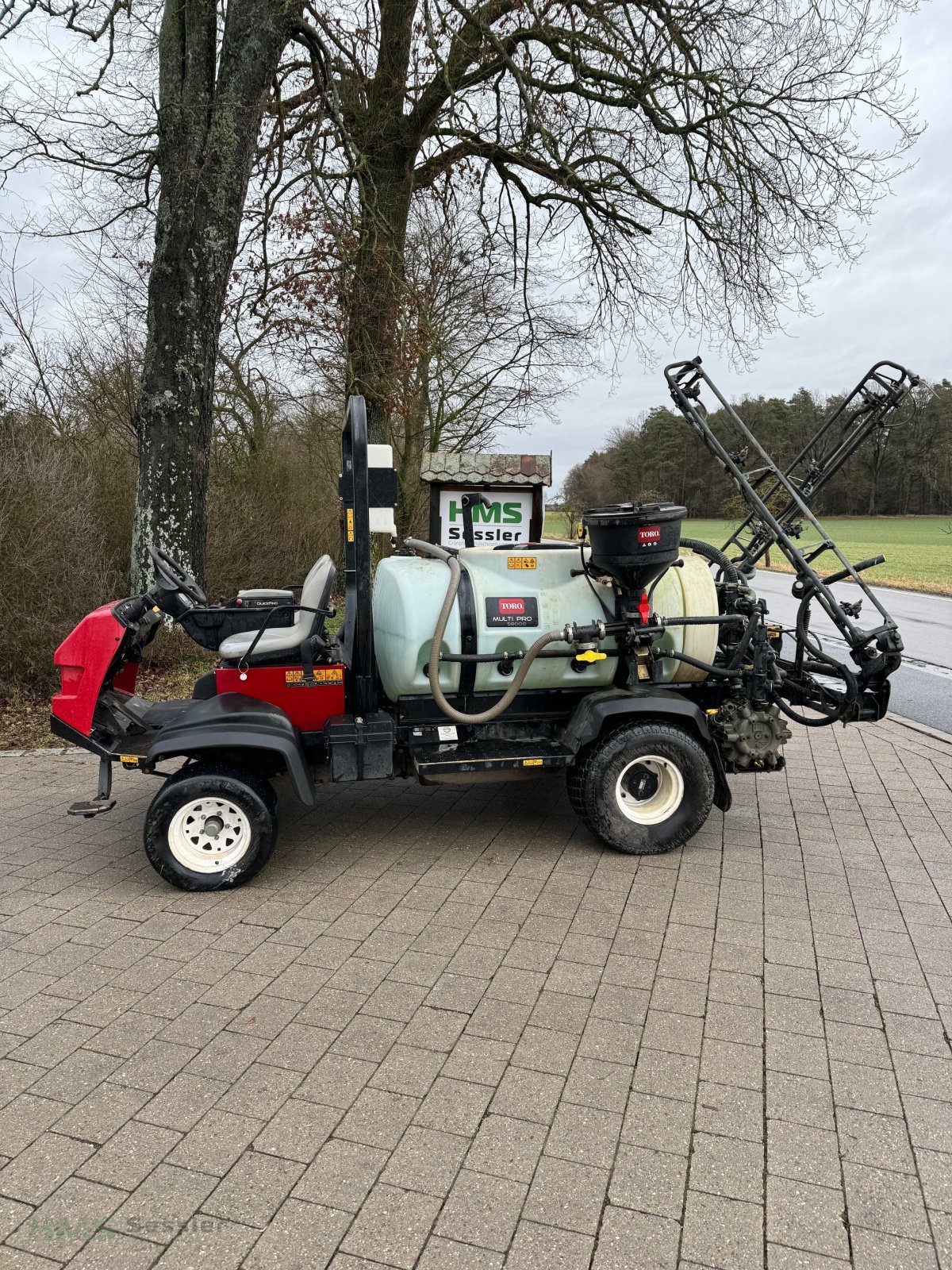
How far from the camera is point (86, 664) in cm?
450

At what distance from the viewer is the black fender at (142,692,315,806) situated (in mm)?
4145

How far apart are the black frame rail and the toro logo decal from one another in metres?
1.47

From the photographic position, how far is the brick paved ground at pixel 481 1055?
2.28m

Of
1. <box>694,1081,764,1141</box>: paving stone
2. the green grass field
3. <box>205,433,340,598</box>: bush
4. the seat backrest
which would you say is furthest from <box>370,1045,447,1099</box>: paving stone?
<box>205,433,340,598</box>: bush

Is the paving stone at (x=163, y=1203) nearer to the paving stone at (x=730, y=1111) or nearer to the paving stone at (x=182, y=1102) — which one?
the paving stone at (x=182, y=1102)

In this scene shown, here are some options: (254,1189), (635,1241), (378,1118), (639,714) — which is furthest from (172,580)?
(635,1241)

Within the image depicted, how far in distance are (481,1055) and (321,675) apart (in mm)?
2195

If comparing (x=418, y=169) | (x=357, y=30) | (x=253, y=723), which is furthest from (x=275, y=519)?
(x=253, y=723)

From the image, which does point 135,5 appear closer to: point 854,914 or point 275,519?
point 275,519

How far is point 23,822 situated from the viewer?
527 cm

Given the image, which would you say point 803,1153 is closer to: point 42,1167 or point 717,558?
point 42,1167

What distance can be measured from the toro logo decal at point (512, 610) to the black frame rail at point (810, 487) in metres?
1.47

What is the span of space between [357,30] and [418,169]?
205 centimetres

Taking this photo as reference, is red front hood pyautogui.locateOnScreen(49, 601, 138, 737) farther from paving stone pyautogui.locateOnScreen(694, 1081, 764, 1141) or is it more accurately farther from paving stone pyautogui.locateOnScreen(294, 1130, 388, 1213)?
paving stone pyautogui.locateOnScreen(694, 1081, 764, 1141)
